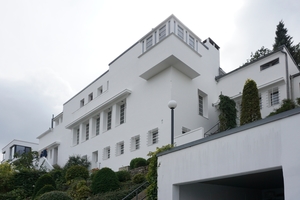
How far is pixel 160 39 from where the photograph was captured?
78.8 feet

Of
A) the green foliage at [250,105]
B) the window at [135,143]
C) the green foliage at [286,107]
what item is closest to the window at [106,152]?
the window at [135,143]

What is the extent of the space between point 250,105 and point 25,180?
47.8 ft

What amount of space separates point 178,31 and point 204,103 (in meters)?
5.16

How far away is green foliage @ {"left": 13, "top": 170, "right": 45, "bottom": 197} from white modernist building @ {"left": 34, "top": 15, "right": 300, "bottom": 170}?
5089mm

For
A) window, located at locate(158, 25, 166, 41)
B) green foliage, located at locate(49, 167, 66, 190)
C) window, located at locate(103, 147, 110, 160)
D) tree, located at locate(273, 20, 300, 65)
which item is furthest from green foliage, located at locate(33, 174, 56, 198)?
tree, located at locate(273, 20, 300, 65)

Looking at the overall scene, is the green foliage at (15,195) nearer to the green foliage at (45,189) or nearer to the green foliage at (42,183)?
the green foliage at (42,183)

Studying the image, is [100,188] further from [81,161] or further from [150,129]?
[81,161]

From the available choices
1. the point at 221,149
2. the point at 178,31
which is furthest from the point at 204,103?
the point at 221,149

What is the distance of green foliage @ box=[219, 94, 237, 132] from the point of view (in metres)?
22.6

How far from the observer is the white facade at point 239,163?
29.7 ft

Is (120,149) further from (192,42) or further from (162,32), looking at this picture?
(192,42)

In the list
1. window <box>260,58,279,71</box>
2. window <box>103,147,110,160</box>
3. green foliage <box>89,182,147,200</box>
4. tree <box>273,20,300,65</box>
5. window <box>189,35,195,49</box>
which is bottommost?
green foliage <box>89,182,147,200</box>

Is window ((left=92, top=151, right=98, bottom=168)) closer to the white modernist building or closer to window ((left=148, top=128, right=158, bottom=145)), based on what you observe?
the white modernist building

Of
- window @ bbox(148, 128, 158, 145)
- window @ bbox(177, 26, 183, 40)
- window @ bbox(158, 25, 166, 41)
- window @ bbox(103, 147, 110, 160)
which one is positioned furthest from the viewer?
window @ bbox(103, 147, 110, 160)
